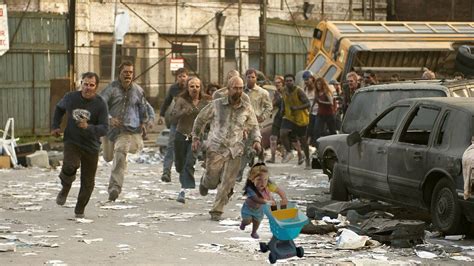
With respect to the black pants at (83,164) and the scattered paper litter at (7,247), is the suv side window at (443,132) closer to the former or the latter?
the black pants at (83,164)

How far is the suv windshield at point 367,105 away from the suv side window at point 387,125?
43.4 inches

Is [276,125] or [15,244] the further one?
[276,125]

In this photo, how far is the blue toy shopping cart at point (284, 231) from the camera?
10.1 metres

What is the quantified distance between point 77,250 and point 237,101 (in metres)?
3.67

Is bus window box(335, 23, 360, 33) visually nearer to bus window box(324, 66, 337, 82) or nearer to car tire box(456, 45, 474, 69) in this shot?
bus window box(324, 66, 337, 82)

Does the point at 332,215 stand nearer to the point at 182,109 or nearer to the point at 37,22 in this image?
the point at 182,109

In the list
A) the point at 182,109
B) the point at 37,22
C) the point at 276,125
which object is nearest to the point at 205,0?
the point at 37,22

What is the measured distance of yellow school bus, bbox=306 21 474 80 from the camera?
31.9 meters

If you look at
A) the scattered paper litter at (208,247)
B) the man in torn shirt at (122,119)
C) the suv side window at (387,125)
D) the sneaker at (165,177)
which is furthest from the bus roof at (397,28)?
the scattered paper litter at (208,247)

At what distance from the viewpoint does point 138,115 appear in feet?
56.3

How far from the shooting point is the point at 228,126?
15383mm

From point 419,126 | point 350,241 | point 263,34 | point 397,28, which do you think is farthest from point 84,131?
point 263,34

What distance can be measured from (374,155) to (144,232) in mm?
2969

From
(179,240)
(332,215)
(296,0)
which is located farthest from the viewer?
(296,0)
